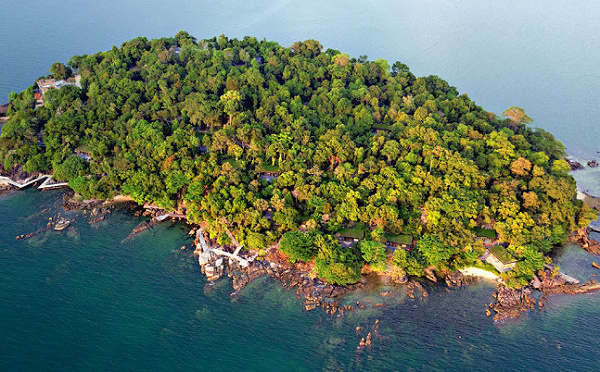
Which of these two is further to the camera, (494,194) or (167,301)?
(494,194)

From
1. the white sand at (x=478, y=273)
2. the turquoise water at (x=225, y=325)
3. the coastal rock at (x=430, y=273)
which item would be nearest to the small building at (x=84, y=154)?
the turquoise water at (x=225, y=325)

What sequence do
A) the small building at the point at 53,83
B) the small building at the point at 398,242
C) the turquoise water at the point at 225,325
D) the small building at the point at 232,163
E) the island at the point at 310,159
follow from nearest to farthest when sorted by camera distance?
the turquoise water at the point at 225,325, the island at the point at 310,159, the small building at the point at 398,242, the small building at the point at 232,163, the small building at the point at 53,83

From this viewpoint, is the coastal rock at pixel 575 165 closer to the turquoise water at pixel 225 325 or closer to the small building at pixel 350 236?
the turquoise water at pixel 225 325

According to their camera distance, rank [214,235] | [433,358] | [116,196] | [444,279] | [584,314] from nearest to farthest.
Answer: [433,358], [584,314], [444,279], [214,235], [116,196]

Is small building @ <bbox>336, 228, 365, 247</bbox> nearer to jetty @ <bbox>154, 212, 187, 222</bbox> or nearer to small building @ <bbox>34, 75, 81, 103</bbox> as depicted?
jetty @ <bbox>154, 212, 187, 222</bbox>

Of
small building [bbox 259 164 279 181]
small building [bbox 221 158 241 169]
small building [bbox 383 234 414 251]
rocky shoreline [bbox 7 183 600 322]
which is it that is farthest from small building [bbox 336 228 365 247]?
small building [bbox 221 158 241 169]

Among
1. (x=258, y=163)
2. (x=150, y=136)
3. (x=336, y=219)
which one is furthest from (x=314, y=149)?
(x=150, y=136)

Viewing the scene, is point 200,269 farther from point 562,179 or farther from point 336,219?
point 562,179
